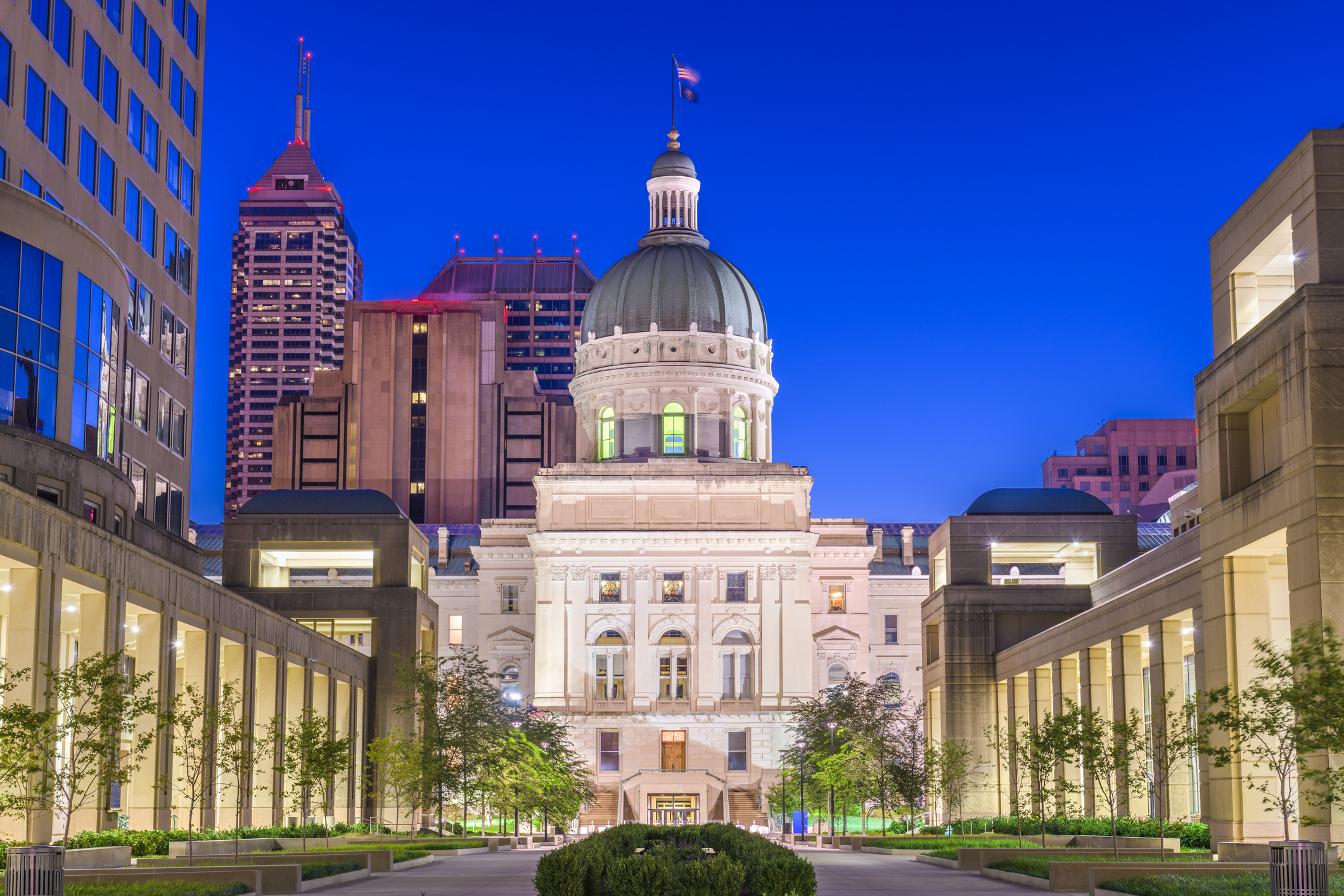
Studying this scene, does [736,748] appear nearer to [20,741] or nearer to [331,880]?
[331,880]

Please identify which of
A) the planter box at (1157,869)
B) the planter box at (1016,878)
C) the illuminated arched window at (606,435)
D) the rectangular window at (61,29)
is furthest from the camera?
the illuminated arched window at (606,435)

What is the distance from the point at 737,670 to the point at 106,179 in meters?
62.9

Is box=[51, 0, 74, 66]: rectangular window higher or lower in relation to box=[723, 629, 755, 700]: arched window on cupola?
higher

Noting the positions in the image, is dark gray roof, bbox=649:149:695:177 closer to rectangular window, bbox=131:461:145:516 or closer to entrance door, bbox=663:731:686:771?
entrance door, bbox=663:731:686:771

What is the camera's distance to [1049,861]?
3675 centimetres

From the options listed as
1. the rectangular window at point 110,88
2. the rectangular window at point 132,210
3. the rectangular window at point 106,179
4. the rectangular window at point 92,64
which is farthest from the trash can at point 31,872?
the rectangular window at point 132,210

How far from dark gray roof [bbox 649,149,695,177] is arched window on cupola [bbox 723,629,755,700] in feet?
148

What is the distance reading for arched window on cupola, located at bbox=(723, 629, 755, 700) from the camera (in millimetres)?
117625

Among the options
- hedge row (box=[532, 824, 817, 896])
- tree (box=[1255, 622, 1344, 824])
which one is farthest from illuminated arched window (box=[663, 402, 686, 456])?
hedge row (box=[532, 824, 817, 896])

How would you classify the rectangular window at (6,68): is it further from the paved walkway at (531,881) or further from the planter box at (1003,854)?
the planter box at (1003,854)

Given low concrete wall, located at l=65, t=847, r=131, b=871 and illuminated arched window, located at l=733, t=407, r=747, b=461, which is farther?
illuminated arched window, located at l=733, t=407, r=747, b=461

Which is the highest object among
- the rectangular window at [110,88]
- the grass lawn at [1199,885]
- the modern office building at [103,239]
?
the rectangular window at [110,88]

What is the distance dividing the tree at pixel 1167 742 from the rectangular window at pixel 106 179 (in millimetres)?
44713

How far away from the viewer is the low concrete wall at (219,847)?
4491 centimetres
